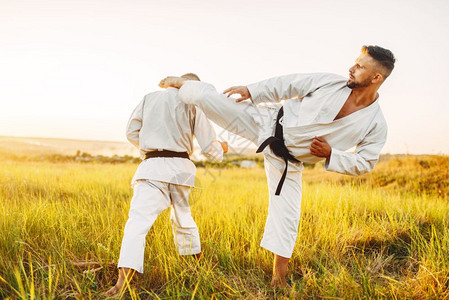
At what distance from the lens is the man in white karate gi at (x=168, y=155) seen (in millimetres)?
2814

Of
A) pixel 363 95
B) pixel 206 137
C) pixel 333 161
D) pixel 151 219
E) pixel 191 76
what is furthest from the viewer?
A: pixel 191 76

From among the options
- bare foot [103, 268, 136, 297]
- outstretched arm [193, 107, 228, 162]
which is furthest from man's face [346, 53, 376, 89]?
bare foot [103, 268, 136, 297]

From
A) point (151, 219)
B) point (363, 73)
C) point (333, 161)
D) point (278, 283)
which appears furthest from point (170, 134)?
point (363, 73)

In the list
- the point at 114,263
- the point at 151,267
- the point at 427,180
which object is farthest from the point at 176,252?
the point at 427,180

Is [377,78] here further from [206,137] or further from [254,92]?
[206,137]

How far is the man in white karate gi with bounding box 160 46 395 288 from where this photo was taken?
259cm

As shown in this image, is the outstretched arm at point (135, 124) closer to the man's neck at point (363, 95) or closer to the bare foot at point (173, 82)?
the bare foot at point (173, 82)

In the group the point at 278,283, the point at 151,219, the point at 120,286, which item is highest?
the point at 151,219

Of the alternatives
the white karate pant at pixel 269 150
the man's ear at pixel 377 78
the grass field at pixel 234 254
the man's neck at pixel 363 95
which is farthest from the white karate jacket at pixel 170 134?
the man's ear at pixel 377 78

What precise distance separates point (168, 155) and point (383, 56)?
6.42ft

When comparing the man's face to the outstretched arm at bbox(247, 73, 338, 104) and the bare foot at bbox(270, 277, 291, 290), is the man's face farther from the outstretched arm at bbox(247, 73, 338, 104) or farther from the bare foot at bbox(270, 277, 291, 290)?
the bare foot at bbox(270, 277, 291, 290)

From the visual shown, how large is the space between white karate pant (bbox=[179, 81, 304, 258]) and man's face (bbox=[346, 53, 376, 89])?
2.20 feet

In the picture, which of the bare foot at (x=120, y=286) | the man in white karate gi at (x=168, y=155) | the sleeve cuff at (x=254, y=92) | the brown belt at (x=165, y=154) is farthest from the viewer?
the brown belt at (x=165, y=154)

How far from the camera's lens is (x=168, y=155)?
2.93 meters
